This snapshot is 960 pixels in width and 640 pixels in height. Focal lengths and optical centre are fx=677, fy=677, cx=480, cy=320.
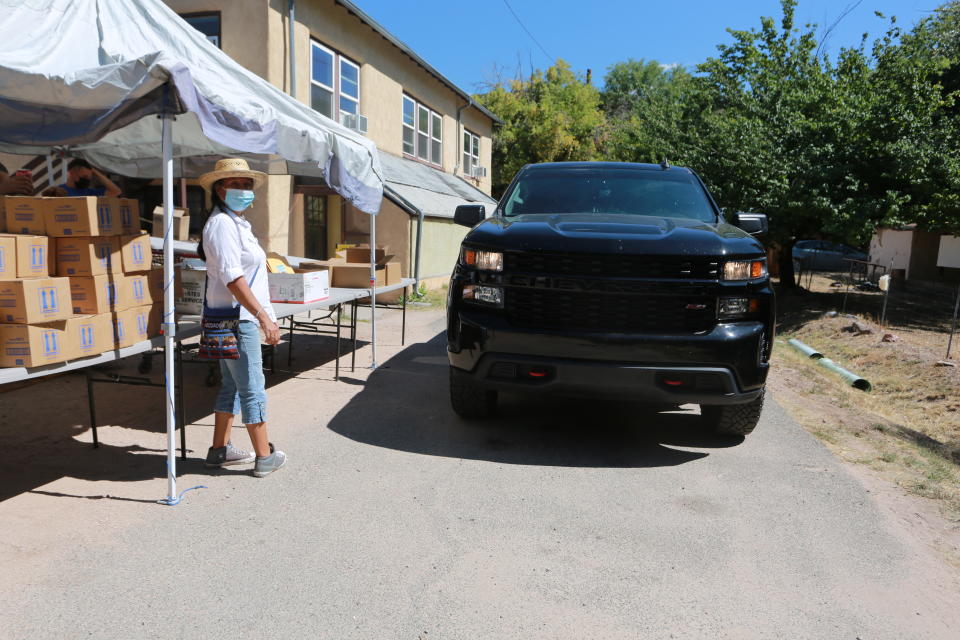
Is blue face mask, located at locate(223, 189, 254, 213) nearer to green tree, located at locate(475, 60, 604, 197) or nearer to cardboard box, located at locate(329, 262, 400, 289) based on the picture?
cardboard box, located at locate(329, 262, 400, 289)

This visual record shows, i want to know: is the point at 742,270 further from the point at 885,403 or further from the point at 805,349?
the point at 805,349

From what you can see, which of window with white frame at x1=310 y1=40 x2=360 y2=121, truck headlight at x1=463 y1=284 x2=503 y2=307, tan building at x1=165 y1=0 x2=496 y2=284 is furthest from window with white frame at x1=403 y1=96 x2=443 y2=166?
truck headlight at x1=463 y1=284 x2=503 y2=307

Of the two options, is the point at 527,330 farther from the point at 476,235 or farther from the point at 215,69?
the point at 215,69

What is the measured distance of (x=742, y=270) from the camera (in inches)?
171

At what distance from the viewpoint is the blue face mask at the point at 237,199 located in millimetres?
3941

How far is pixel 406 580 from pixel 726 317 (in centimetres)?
259

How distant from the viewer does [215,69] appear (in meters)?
4.93

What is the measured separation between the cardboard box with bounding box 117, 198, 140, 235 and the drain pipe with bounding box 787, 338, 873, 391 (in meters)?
7.62

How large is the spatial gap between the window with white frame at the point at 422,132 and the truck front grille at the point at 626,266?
49.9 feet

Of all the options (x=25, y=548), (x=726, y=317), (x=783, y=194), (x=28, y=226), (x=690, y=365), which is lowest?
(x=25, y=548)

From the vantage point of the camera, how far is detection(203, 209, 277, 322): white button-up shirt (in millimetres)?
3832

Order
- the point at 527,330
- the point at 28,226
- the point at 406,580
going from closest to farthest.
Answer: the point at 406,580, the point at 28,226, the point at 527,330

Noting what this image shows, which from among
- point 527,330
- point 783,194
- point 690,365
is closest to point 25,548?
point 527,330

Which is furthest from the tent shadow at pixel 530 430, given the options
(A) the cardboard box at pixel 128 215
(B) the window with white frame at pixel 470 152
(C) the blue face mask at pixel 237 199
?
(B) the window with white frame at pixel 470 152
